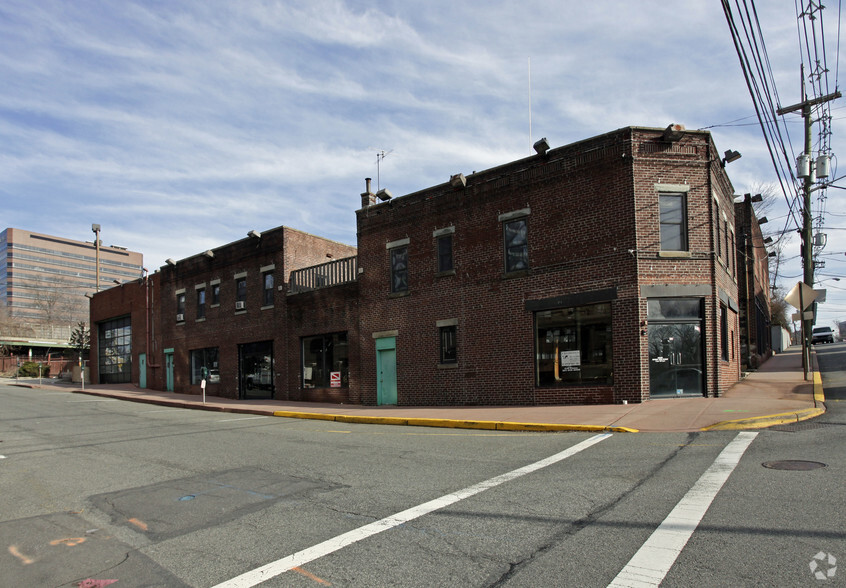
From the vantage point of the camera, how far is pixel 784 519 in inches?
208

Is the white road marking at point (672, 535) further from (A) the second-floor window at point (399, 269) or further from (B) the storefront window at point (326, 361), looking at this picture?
(B) the storefront window at point (326, 361)

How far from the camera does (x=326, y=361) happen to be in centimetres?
2283

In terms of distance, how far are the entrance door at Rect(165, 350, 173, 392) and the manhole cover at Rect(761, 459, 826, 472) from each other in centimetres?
3004

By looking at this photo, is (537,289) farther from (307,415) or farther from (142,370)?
(142,370)

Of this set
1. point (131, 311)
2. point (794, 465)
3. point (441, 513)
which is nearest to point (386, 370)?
point (794, 465)

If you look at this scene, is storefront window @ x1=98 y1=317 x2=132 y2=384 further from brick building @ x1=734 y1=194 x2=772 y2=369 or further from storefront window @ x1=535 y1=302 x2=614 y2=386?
brick building @ x1=734 y1=194 x2=772 y2=369

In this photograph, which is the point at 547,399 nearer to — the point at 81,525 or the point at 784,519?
the point at 784,519

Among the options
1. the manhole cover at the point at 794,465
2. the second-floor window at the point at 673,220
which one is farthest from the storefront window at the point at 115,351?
the manhole cover at the point at 794,465

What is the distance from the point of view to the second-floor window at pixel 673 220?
607 inches

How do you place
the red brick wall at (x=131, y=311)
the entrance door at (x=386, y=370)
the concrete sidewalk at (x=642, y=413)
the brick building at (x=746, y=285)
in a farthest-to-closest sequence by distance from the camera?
1. the red brick wall at (x=131, y=311)
2. the brick building at (x=746, y=285)
3. the entrance door at (x=386, y=370)
4. the concrete sidewalk at (x=642, y=413)

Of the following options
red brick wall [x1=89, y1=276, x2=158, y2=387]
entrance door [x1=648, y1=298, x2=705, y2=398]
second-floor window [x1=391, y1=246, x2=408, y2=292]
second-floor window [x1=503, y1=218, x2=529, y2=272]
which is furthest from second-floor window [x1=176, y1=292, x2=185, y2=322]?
entrance door [x1=648, y1=298, x2=705, y2=398]

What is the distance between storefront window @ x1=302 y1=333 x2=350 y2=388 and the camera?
22125 mm

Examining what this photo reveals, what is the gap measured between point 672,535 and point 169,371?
3137 cm

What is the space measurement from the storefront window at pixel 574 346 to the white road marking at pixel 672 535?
7890 millimetres
